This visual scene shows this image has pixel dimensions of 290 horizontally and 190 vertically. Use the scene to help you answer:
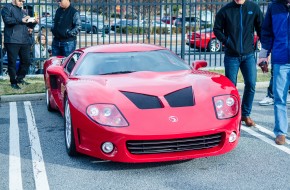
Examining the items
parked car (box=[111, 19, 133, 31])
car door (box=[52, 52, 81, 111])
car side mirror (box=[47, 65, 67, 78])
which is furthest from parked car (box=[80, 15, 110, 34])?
car side mirror (box=[47, 65, 67, 78])

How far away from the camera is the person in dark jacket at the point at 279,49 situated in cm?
570

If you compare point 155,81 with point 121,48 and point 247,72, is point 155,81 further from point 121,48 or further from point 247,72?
point 247,72

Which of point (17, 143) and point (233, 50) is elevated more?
point (233, 50)

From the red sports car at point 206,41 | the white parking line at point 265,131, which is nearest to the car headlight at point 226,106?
the white parking line at point 265,131

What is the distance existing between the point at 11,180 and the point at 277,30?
3271 mm

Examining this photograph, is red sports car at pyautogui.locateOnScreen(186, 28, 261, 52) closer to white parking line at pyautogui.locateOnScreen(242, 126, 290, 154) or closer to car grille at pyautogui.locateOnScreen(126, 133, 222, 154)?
white parking line at pyautogui.locateOnScreen(242, 126, 290, 154)

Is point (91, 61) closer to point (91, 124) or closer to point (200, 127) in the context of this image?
point (91, 124)

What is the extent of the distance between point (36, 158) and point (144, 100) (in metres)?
1.38

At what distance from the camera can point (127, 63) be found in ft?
20.3

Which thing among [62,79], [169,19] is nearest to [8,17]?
[62,79]

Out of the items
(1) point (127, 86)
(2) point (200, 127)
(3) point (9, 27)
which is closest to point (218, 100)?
(2) point (200, 127)

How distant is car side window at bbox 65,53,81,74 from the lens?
6516 mm

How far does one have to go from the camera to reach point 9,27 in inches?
389

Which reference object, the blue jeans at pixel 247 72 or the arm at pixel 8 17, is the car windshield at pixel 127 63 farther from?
the arm at pixel 8 17
